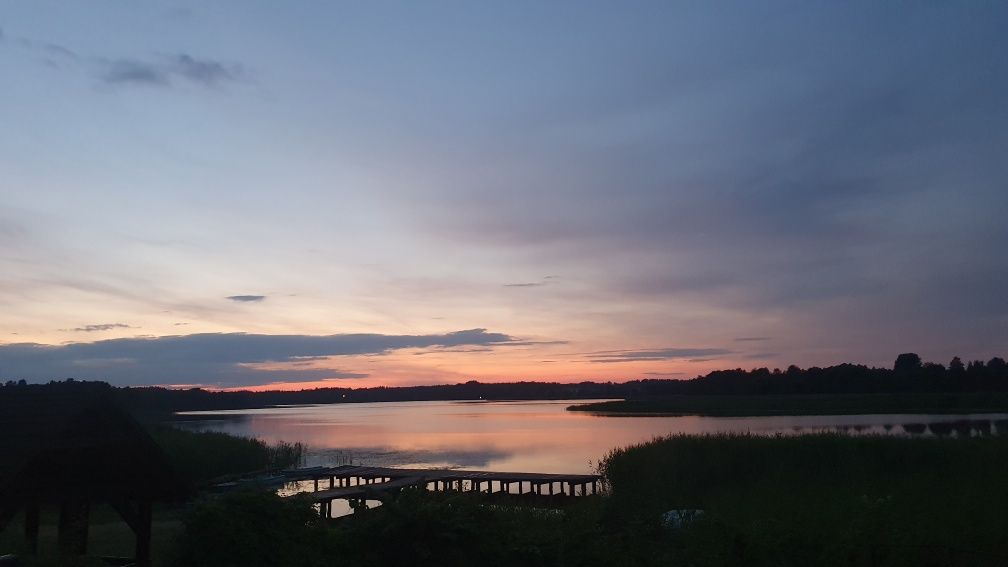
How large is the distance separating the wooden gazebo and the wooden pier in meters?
13.4

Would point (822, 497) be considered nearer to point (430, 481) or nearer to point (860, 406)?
point (430, 481)

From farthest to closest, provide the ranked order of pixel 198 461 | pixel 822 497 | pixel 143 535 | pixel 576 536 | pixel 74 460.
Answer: pixel 198 461, pixel 822 497, pixel 143 535, pixel 576 536, pixel 74 460

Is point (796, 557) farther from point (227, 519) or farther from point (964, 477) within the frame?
point (964, 477)

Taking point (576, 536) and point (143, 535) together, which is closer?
point (576, 536)

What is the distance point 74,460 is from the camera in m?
8.55

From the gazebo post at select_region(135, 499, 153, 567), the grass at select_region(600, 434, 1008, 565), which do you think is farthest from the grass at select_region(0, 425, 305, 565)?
the grass at select_region(600, 434, 1008, 565)

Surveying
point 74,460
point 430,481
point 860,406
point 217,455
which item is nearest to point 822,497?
point 74,460

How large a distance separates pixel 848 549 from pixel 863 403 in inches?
3142

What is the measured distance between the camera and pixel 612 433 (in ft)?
187

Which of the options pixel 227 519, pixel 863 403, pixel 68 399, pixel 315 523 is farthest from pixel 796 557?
pixel 863 403

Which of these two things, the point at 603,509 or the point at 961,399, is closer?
the point at 603,509

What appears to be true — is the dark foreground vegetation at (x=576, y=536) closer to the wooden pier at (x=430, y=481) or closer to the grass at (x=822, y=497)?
the grass at (x=822, y=497)

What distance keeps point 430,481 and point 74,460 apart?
2120 centimetres

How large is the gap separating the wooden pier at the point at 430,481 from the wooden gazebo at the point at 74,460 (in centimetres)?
1343
